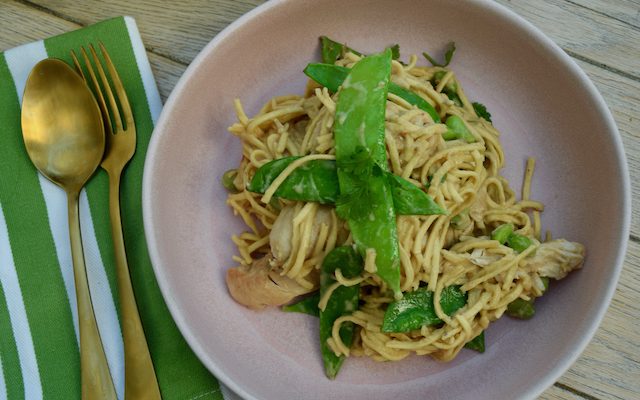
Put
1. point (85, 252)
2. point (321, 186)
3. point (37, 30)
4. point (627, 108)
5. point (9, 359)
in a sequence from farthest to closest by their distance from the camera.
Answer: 1. point (37, 30)
2. point (627, 108)
3. point (85, 252)
4. point (9, 359)
5. point (321, 186)

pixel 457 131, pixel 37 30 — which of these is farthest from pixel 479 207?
pixel 37 30

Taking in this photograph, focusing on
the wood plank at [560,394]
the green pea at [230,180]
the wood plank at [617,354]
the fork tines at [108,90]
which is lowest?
the wood plank at [560,394]

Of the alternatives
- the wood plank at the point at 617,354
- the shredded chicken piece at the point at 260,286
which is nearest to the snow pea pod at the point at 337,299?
the shredded chicken piece at the point at 260,286

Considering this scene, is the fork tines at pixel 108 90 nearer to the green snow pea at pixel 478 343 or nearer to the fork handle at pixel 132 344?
the fork handle at pixel 132 344

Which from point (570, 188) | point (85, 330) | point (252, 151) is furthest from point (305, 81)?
point (85, 330)

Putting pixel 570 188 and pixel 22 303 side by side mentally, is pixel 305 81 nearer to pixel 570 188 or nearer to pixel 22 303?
pixel 570 188

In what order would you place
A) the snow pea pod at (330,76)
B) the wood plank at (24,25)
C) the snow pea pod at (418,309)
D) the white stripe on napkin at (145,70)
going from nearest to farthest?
the snow pea pod at (418,309) < the snow pea pod at (330,76) < the white stripe on napkin at (145,70) < the wood plank at (24,25)

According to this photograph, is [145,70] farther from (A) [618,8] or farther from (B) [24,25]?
(A) [618,8]

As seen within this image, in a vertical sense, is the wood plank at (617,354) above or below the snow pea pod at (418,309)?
below
